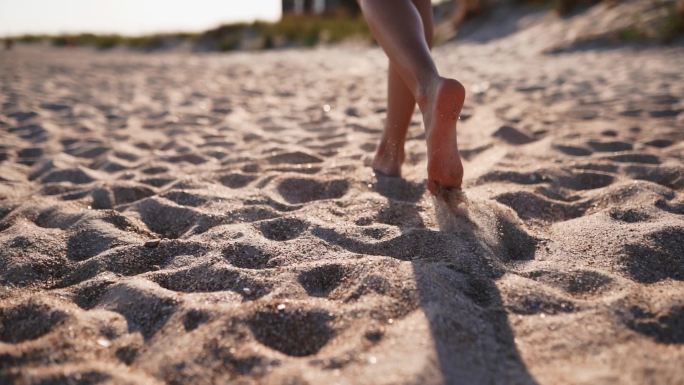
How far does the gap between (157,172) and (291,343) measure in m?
1.31

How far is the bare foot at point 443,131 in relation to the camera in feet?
4.24

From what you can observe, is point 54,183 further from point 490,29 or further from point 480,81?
point 490,29

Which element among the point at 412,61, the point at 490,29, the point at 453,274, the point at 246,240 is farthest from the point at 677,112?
the point at 490,29

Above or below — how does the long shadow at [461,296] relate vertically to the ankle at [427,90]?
below

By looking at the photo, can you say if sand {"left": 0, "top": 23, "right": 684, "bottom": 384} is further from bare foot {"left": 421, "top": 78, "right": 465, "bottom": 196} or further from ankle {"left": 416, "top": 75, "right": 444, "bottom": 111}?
ankle {"left": 416, "top": 75, "right": 444, "bottom": 111}

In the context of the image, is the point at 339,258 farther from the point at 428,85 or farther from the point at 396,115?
the point at 396,115

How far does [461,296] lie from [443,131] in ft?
1.62

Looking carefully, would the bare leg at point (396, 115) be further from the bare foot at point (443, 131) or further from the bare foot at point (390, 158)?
Result: the bare foot at point (443, 131)

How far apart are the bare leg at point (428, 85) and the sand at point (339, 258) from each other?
0.47ft

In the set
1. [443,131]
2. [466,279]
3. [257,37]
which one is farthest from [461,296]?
[257,37]

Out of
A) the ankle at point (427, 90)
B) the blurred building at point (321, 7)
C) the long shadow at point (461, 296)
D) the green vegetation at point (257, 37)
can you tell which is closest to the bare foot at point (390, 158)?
the long shadow at point (461, 296)

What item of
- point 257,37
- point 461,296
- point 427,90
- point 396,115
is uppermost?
point 257,37

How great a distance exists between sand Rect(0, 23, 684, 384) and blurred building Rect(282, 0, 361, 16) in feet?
45.6

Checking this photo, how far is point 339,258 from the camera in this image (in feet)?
3.92
